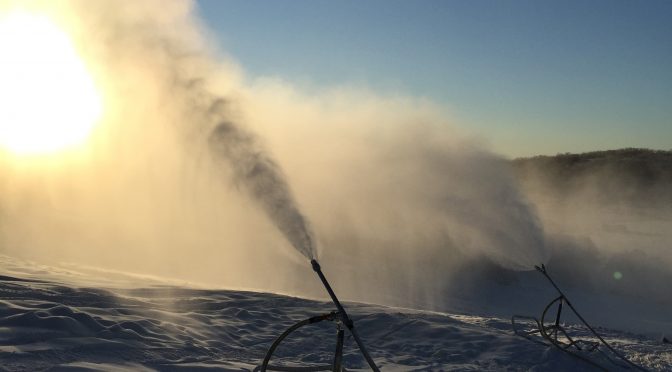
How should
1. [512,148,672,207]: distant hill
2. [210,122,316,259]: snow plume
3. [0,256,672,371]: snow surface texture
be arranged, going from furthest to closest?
1. [512,148,672,207]: distant hill
2. [210,122,316,259]: snow plume
3. [0,256,672,371]: snow surface texture

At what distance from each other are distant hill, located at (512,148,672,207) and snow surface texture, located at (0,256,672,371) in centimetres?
2708

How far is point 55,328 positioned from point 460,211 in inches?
491

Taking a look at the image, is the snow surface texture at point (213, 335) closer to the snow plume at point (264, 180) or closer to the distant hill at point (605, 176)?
the snow plume at point (264, 180)

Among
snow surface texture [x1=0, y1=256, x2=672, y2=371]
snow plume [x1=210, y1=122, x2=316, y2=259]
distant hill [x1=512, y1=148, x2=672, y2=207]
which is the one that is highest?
distant hill [x1=512, y1=148, x2=672, y2=207]

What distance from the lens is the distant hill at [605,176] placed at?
112ft

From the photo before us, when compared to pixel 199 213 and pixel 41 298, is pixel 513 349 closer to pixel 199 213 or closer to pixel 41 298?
pixel 41 298

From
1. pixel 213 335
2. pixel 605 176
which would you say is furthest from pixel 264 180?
pixel 605 176

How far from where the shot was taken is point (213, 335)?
22.8 feet

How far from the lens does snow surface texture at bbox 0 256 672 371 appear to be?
5.78m

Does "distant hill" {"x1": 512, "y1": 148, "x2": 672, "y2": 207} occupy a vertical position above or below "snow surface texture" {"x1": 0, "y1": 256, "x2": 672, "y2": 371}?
above

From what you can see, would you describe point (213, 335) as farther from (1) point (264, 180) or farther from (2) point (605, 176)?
(2) point (605, 176)

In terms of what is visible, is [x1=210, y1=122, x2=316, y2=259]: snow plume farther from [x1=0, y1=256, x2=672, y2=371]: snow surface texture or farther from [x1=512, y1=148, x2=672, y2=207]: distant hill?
[x1=512, y1=148, x2=672, y2=207]: distant hill

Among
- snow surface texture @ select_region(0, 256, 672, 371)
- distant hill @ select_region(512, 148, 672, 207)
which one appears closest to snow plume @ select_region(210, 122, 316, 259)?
snow surface texture @ select_region(0, 256, 672, 371)

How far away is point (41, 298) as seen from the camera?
7.59 meters
